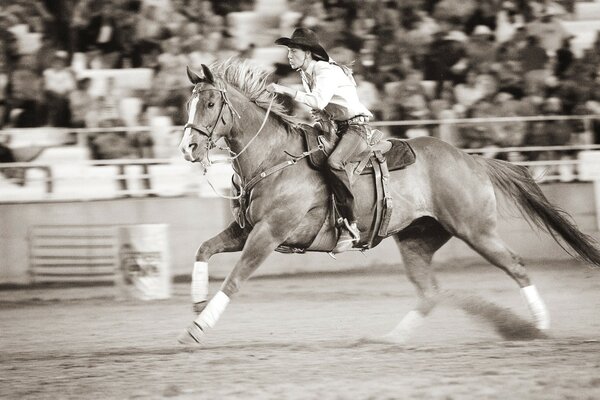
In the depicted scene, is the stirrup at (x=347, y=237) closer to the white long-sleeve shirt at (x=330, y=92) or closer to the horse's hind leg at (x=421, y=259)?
the horse's hind leg at (x=421, y=259)

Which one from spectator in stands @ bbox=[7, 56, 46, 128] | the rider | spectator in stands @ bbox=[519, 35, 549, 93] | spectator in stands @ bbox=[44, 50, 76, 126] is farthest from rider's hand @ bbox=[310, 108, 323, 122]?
spectator in stands @ bbox=[519, 35, 549, 93]

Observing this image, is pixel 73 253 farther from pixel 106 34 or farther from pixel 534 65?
pixel 534 65

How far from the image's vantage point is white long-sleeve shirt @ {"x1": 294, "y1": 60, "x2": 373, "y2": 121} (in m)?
7.71

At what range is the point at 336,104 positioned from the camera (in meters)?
8.14

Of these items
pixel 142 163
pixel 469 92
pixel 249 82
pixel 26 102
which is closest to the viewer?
pixel 249 82

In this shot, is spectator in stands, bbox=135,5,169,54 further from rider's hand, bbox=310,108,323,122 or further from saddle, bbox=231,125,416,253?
saddle, bbox=231,125,416,253

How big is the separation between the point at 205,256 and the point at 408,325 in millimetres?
1921

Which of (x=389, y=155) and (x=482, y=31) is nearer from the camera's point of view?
(x=389, y=155)

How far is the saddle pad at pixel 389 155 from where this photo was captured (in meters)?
8.11

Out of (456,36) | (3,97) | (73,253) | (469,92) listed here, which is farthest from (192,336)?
(456,36)

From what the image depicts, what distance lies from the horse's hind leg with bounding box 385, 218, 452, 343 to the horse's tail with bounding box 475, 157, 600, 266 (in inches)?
27.9

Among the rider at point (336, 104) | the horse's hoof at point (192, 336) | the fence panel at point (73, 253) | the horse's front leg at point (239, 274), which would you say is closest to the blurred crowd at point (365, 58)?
the fence panel at point (73, 253)

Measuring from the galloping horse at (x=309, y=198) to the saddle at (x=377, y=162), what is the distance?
7 centimetres

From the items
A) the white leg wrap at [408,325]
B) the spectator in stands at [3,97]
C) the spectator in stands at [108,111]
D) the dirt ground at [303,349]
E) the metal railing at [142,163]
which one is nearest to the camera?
the dirt ground at [303,349]
